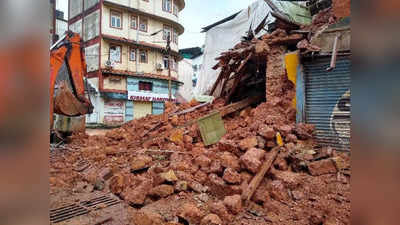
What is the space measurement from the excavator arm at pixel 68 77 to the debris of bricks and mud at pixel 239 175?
135 centimetres

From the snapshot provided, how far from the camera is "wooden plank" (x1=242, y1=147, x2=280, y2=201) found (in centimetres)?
331

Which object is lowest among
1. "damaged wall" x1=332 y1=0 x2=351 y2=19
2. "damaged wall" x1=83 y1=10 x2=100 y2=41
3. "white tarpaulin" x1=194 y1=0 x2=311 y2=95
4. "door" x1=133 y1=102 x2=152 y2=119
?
"door" x1=133 y1=102 x2=152 y2=119

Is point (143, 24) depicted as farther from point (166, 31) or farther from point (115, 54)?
point (115, 54)

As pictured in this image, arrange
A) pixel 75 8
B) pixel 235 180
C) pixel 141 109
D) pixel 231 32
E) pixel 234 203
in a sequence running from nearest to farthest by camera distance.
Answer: pixel 234 203
pixel 235 180
pixel 231 32
pixel 75 8
pixel 141 109

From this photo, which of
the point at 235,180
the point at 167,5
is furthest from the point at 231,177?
the point at 167,5

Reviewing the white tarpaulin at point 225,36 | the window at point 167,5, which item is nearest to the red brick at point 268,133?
the white tarpaulin at point 225,36

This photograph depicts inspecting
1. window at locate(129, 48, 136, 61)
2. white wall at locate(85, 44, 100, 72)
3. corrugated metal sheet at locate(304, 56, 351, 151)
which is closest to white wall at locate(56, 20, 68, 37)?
white wall at locate(85, 44, 100, 72)

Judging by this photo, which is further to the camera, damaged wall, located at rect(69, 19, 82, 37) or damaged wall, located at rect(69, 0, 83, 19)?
damaged wall, located at rect(69, 19, 82, 37)

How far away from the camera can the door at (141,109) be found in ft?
63.9

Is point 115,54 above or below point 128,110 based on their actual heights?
above

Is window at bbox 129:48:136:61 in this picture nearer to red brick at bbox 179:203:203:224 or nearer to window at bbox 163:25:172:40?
window at bbox 163:25:172:40

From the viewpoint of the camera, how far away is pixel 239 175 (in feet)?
11.6

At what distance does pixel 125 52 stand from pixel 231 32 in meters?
10.6
